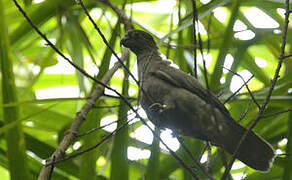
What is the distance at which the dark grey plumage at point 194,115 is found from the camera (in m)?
2.93

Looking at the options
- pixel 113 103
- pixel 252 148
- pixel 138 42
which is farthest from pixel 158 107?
pixel 113 103

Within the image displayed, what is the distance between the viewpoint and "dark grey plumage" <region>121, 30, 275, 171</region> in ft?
9.61

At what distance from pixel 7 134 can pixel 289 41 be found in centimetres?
305

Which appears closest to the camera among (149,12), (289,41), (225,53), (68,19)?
(225,53)

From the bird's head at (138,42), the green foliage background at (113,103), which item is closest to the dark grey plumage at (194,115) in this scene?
the green foliage background at (113,103)

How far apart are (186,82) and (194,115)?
271mm

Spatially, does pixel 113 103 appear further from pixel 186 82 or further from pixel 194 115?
pixel 194 115

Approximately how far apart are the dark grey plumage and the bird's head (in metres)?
0.61

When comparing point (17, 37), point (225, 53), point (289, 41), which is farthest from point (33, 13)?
point (289, 41)

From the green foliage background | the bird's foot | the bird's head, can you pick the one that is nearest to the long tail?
the green foliage background

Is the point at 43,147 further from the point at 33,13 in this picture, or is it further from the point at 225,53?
the point at 225,53

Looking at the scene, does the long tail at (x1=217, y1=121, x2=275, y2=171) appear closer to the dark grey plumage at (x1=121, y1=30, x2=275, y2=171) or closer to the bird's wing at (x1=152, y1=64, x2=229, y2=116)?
the dark grey plumage at (x1=121, y1=30, x2=275, y2=171)

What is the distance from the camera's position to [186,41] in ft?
13.8

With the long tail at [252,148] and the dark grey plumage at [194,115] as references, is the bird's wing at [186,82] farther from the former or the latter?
the long tail at [252,148]
